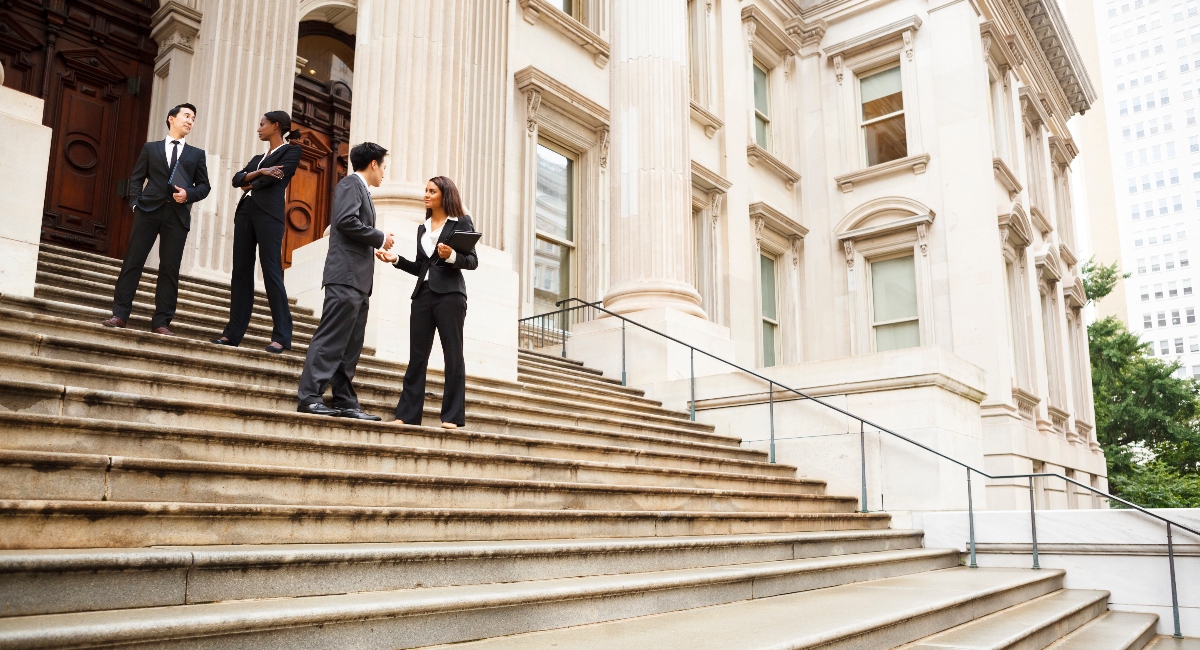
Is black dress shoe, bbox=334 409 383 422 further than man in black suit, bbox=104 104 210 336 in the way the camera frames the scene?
No

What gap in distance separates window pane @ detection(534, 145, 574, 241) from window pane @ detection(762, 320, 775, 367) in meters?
6.00

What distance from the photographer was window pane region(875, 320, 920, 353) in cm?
1856

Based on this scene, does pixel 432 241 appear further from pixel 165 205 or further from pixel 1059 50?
pixel 1059 50

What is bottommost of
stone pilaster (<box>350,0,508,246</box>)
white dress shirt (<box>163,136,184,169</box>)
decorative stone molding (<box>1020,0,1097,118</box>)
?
white dress shirt (<box>163,136,184,169</box>)

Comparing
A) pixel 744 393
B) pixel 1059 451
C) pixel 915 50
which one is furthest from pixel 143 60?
pixel 1059 451

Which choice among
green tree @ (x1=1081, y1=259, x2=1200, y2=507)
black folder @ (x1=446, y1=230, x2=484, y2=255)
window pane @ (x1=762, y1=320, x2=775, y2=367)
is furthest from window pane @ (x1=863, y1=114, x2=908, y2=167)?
green tree @ (x1=1081, y1=259, x2=1200, y2=507)

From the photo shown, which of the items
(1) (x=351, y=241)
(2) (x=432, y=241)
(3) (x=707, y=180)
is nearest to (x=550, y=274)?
(3) (x=707, y=180)

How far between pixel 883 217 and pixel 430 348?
1558 centimetres

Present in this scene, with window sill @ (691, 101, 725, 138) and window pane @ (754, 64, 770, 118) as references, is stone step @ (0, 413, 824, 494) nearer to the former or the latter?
window sill @ (691, 101, 725, 138)

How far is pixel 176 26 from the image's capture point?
11.3 m

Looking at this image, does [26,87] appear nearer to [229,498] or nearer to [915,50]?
[229,498]

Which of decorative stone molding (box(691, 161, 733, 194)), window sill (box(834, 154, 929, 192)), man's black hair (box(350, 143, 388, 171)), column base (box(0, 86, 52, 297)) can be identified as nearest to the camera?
column base (box(0, 86, 52, 297))

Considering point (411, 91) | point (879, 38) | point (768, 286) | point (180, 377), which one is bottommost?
point (180, 377)

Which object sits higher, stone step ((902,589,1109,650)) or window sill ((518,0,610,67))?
window sill ((518,0,610,67))
